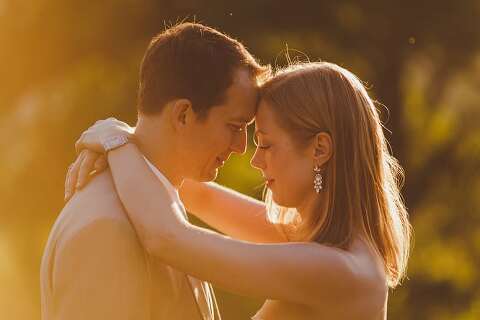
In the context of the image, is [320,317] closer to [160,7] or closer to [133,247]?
[133,247]

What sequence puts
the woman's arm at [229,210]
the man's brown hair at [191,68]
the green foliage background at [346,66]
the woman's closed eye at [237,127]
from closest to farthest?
the man's brown hair at [191,68] < the woman's closed eye at [237,127] < the woman's arm at [229,210] < the green foliage background at [346,66]

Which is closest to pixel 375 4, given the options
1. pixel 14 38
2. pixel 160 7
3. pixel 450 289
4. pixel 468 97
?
pixel 468 97

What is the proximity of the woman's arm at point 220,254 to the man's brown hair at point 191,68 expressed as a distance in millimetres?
235

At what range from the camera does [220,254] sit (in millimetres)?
3158

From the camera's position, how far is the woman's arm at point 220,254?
3.11 metres

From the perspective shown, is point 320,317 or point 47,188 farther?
point 47,188

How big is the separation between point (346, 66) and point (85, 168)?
468cm

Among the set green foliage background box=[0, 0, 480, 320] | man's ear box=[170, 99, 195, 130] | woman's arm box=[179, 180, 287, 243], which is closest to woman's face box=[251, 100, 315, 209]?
man's ear box=[170, 99, 195, 130]

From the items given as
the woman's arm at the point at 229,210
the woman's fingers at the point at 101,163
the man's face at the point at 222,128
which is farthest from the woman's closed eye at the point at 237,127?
the woman's arm at the point at 229,210

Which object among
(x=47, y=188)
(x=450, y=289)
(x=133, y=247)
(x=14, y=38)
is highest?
(x=133, y=247)

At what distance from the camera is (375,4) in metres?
7.82

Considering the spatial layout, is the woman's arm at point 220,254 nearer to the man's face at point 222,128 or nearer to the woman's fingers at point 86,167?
the woman's fingers at point 86,167

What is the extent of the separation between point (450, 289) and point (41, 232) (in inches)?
131

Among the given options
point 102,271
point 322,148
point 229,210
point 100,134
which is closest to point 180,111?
point 100,134
